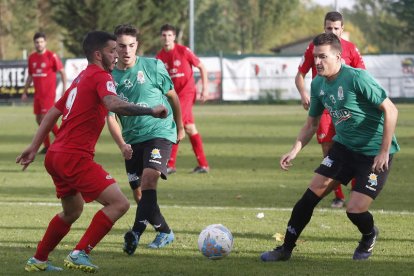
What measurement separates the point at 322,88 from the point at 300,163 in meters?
10.0

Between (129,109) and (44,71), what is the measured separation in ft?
49.8

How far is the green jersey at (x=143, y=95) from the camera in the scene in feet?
32.7

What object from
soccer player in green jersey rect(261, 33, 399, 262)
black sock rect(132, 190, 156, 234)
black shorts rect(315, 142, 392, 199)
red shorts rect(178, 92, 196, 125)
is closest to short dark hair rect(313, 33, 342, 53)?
soccer player in green jersey rect(261, 33, 399, 262)

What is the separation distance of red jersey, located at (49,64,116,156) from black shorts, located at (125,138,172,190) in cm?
154

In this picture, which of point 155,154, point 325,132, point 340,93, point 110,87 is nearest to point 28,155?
point 110,87

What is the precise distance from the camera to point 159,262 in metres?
8.92

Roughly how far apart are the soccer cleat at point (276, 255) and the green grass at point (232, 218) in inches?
2.6

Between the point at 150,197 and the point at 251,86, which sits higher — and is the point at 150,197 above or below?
above

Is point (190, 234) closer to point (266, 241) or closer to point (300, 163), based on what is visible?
point (266, 241)

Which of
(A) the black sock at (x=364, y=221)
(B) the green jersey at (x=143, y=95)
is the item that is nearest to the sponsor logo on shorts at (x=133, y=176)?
(B) the green jersey at (x=143, y=95)

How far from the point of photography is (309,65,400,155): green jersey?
8.78 metres

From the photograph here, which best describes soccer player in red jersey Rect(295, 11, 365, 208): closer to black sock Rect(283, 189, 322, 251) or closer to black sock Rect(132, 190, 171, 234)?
black sock Rect(132, 190, 171, 234)

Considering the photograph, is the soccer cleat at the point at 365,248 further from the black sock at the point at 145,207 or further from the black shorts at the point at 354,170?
the black sock at the point at 145,207

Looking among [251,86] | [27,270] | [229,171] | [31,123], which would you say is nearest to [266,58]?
[251,86]
